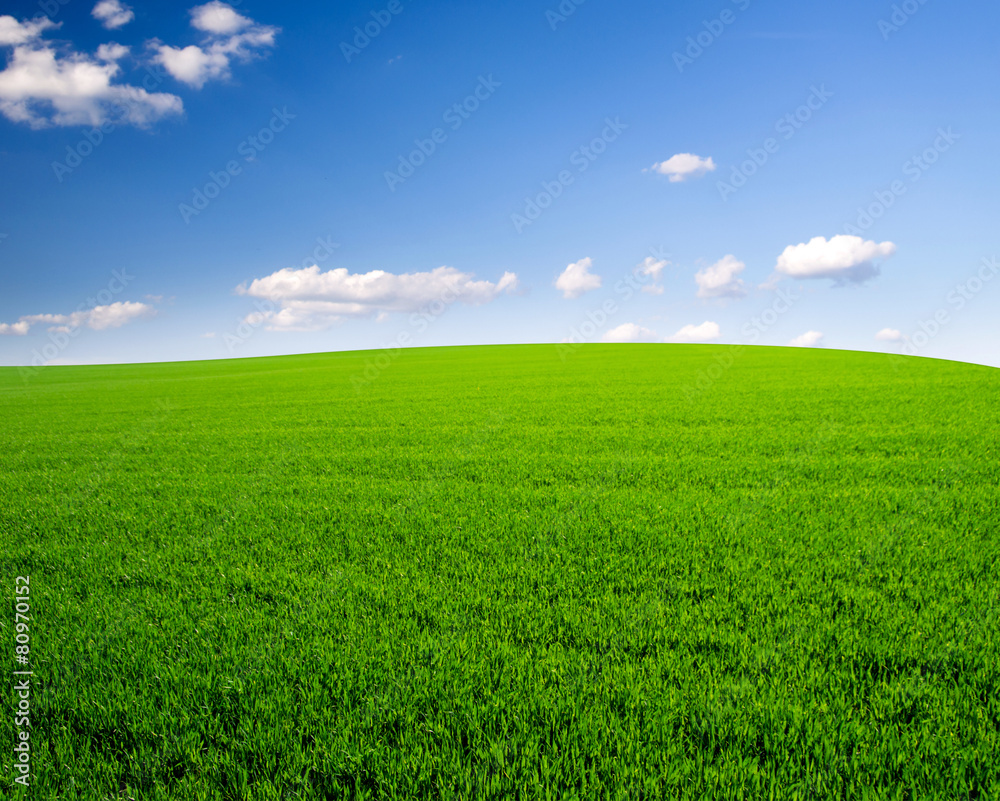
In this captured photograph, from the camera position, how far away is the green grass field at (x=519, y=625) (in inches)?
102

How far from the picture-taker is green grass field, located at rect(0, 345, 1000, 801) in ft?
8.48

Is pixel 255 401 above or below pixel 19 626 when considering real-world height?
above

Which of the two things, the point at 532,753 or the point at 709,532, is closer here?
the point at 532,753

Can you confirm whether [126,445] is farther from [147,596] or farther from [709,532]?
[709,532]

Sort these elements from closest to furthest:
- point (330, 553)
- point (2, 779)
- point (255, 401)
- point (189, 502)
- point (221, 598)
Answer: point (2, 779) → point (221, 598) → point (330, 553) → point (189, 502) → point (255, 401)

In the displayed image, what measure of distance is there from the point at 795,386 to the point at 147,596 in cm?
1889

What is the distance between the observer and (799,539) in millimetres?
5156

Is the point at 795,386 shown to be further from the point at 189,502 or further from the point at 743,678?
the point at 189,502

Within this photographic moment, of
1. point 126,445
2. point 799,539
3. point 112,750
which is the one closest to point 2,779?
point 112,750

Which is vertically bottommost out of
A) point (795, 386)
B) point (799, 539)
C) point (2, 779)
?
point (2, 779)

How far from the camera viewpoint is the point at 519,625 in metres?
3.76

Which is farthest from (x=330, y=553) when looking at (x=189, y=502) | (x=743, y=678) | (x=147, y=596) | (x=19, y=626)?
(x=743, y=678)

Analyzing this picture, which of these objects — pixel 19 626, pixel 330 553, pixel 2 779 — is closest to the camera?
pixel 2 779

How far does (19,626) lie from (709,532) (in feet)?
20.4
